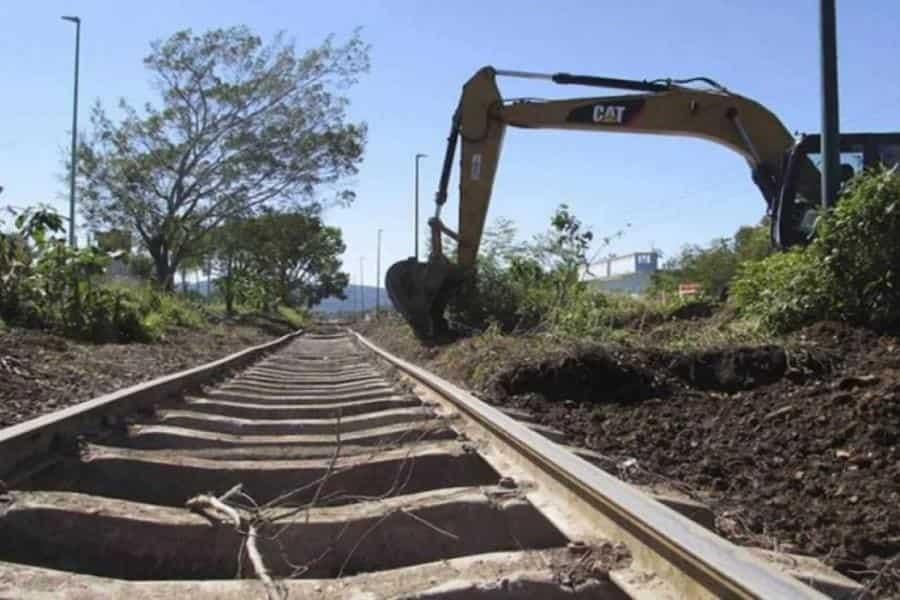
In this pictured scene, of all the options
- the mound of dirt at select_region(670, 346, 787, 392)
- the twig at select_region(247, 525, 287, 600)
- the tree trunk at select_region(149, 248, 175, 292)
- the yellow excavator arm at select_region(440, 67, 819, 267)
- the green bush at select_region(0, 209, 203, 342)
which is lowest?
the twig at select_region(247, 525, 287, 600)

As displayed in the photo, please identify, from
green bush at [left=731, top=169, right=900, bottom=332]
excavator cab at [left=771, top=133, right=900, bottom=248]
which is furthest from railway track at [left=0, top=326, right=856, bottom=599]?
excavator cab at [left=771, top=133, right=900, bottom=248]

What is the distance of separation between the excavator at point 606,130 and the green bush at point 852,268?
2326mm

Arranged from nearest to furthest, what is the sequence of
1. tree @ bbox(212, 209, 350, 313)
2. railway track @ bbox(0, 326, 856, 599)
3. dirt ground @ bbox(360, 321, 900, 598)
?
railway track @ bbox(0, 326, 856, 599)
dirt ground @ bbox(360, 321, 900, 598)
tree @ bbox(212, 209, 350, 313)

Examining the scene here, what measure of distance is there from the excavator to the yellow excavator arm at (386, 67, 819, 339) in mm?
14

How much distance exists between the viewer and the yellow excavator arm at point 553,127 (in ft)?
40.4

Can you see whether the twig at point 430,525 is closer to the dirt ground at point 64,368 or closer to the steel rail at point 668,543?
the steel rail at point 668,543

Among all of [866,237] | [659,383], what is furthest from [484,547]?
[866,237]

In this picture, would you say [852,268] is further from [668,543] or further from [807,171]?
[668,543]

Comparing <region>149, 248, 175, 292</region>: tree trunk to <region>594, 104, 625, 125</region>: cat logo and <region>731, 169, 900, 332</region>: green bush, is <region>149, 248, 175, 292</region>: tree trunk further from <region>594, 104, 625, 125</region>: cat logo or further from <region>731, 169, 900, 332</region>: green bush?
<region>731, 169, 900, 332</region>: green bush

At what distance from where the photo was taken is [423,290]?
46.5ft

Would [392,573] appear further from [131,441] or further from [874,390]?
[874,390]

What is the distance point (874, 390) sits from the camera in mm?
4852

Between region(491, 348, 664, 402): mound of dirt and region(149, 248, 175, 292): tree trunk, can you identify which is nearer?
region(491, 348, 664, 402): mound of dirt

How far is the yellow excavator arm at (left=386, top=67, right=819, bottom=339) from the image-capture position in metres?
12.3
